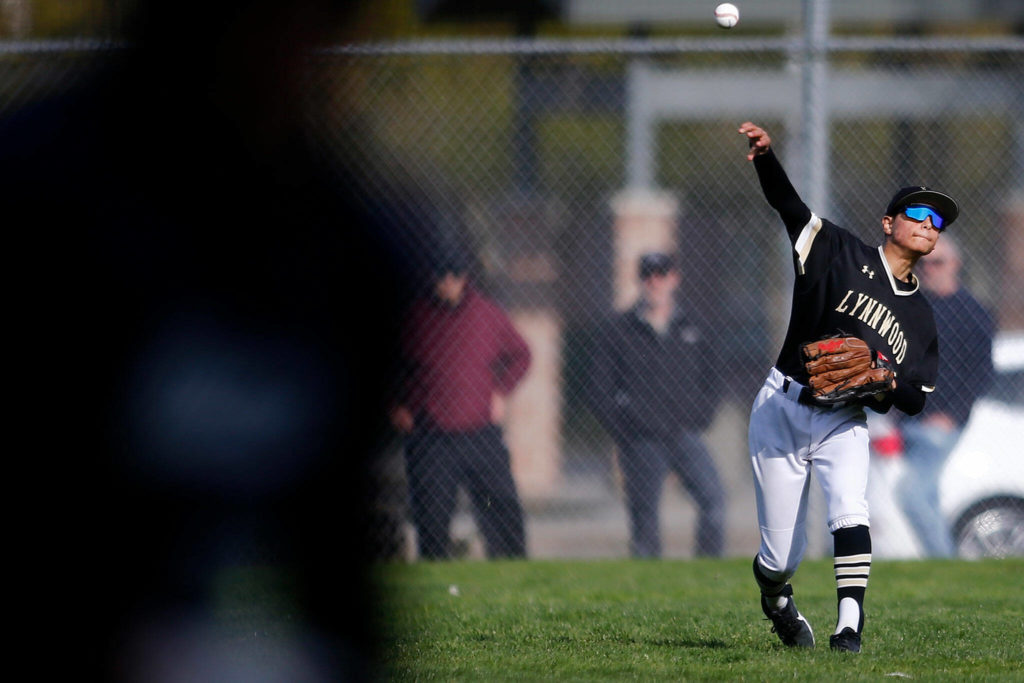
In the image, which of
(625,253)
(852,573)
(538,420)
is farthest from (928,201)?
(538,420)

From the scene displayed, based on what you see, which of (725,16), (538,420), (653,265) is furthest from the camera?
(538,420)

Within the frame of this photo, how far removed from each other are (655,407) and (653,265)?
885mm

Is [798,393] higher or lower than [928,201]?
lower

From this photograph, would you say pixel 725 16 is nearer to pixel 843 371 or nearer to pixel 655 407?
pixel 843 371

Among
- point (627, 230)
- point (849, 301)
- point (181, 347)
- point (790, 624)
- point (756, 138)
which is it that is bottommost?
point (181, 347)

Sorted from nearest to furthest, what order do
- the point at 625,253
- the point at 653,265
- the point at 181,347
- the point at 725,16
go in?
the point at 181,347, the point at 725,16, the point at 653,265, the point at 625,253

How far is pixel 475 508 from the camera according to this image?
805 cm

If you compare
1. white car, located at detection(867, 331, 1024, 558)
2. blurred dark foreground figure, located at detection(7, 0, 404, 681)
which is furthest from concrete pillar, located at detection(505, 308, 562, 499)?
blurred dark foreground figure, located at detection(7, 0, 404, 681)

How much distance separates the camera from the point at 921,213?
495 cm

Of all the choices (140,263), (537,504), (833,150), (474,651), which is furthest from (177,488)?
(833,150)

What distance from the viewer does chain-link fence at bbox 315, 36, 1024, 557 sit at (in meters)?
7.97

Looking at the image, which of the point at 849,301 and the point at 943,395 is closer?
the point at 849,301

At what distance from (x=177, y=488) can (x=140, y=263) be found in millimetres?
346

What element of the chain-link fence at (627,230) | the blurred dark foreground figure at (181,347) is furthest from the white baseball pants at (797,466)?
the blurred dark foreground figure at (181,347)
